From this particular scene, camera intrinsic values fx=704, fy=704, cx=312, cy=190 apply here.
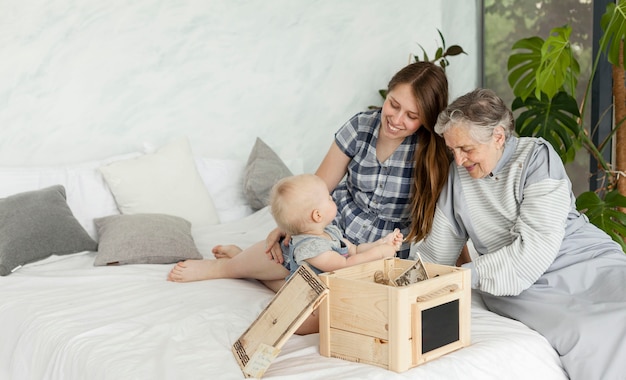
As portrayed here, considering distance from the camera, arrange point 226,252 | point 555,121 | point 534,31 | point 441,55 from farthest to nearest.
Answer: point 534,31
point 441,55
point 555,121
point 226,252

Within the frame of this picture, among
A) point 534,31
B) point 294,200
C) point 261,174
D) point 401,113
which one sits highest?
point 534,31

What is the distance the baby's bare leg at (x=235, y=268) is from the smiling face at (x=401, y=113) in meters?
0.59

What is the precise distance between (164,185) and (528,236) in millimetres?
1830

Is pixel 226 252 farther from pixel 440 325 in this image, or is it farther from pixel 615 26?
pixel 615 26

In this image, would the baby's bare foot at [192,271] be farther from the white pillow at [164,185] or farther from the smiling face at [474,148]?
the smiling face at [474,148]

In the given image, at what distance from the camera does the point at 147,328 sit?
1.98 meters

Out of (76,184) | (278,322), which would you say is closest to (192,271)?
(278,322)

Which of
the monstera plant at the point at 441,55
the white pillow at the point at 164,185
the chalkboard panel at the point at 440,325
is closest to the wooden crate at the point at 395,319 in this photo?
the chalkboard panel at the point at 440,325

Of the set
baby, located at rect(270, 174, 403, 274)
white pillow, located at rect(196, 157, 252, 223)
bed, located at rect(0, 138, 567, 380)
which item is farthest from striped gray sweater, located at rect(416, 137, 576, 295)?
white pillow, located at rect(196, 157, 252, 223)

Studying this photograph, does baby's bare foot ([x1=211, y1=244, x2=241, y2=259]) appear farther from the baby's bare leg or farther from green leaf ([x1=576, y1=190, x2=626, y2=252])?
green leaf ([x1=576, y1=190, x2=626, y2=252])

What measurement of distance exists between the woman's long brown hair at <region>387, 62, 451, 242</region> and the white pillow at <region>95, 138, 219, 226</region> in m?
1.27

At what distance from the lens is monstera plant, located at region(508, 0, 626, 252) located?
3025 mm

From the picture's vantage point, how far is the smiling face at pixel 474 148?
6.73 ft

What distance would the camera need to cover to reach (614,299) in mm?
1864
